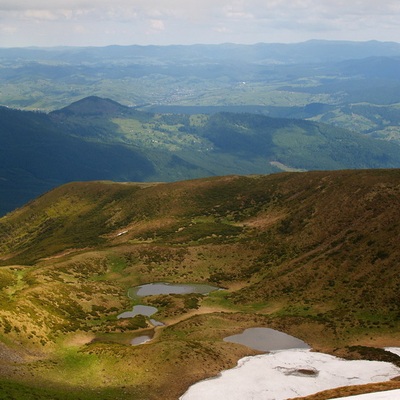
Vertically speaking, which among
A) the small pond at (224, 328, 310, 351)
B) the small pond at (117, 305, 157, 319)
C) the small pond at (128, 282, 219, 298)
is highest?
the small pond at (224, 328, 310, 351)

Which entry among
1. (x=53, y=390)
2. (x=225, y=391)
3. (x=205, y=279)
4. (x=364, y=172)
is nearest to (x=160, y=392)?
(x=225, y=391)

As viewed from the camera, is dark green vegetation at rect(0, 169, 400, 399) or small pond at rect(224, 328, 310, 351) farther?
small pond at rect(224, 328, 310, 351)

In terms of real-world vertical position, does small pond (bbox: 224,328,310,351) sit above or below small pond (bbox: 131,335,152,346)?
above

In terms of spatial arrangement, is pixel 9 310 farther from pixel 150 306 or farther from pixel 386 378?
pixel 386 378

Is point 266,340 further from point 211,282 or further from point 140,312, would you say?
point 211,282

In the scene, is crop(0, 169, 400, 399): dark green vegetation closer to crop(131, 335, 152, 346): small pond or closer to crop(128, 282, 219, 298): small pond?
crop(131, 335, 152, 346): small pond

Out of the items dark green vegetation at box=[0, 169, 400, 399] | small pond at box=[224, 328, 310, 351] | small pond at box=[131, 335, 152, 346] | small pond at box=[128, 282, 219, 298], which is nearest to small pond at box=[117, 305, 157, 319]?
dark green vegetation at box=[0, 169, 400, 399]
